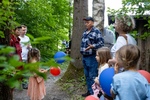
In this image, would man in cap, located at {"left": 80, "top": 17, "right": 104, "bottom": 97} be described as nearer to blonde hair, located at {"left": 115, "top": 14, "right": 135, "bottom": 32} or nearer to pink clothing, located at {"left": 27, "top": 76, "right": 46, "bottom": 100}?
pink clothing, located at {"left": 27, "top": 76, "right": 46, "bottom": 100}

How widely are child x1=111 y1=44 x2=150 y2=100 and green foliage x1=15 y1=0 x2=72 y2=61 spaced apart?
28.0 ft

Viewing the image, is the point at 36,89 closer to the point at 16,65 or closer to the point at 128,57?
the point at 128,57

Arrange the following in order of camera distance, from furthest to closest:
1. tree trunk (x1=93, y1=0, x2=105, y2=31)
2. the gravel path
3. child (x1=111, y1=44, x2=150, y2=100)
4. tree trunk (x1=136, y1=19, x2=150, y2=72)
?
tree trunk (x1=136, y1=19, x2=150, y2=72) < tree trunk (x1=93, y1=0, x2=105, y2=31) < the gravel path < child (x1=111, y1=44, x2=150, y2=100)

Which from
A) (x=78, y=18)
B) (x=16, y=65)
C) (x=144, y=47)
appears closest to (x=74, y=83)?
(x=78, y=18)

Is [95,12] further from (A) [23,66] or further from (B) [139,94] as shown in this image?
(A) [23,66]

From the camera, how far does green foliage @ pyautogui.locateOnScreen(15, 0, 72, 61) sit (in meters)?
12.5

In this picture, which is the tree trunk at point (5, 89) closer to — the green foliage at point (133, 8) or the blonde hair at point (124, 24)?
the blonde hair at point (124, 24)

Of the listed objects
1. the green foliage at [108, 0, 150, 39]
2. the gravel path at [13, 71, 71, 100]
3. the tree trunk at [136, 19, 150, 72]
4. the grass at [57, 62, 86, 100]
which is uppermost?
the green foliage at [108, 0, 150, 39]

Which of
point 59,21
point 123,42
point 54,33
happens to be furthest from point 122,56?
point 59,21

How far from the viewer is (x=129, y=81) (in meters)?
2.67

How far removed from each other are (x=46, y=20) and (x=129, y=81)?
11.0 meters

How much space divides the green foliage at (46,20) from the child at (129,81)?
8.52 m

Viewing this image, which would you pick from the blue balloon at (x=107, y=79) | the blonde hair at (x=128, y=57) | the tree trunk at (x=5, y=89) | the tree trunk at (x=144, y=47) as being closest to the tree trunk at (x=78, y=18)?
the tree trunk at (x=144, y=47)

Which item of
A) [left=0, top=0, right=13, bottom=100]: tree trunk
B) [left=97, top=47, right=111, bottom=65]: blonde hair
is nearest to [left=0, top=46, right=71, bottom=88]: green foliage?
[left=0, top=0, right=13, bottom=100]: tree trunk
